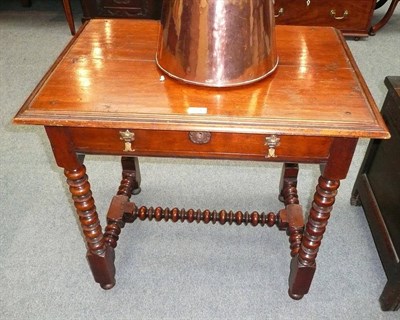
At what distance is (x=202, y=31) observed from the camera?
0.94 meters

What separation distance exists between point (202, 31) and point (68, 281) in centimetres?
103

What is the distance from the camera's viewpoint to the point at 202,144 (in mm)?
982

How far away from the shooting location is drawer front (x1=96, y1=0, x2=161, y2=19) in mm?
3121

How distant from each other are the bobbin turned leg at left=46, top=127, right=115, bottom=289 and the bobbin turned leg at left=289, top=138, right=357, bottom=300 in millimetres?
627

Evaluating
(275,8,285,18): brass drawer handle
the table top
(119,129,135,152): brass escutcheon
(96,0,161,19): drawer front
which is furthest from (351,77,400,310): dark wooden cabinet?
(96,0,161,19): drawer front

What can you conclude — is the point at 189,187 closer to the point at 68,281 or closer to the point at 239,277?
the point at 239,277

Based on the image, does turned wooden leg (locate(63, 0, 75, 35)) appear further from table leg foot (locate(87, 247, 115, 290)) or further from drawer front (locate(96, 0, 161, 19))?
table leg foot (locate(87, 247, 115, 290))

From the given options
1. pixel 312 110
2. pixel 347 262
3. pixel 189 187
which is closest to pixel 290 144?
pixel 312 110

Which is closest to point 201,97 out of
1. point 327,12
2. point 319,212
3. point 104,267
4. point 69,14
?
point 319,212

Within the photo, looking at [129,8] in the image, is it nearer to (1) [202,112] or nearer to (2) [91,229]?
(2) [91,229]

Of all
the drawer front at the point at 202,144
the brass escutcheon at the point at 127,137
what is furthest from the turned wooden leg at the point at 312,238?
the brass escutcheon at the point at 127,137

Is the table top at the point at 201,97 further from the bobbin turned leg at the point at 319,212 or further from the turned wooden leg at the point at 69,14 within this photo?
the turned wooden leg at the point at 69,14

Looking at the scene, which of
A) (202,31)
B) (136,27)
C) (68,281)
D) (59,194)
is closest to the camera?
(202,31)

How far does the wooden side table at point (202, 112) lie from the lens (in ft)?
2.99
